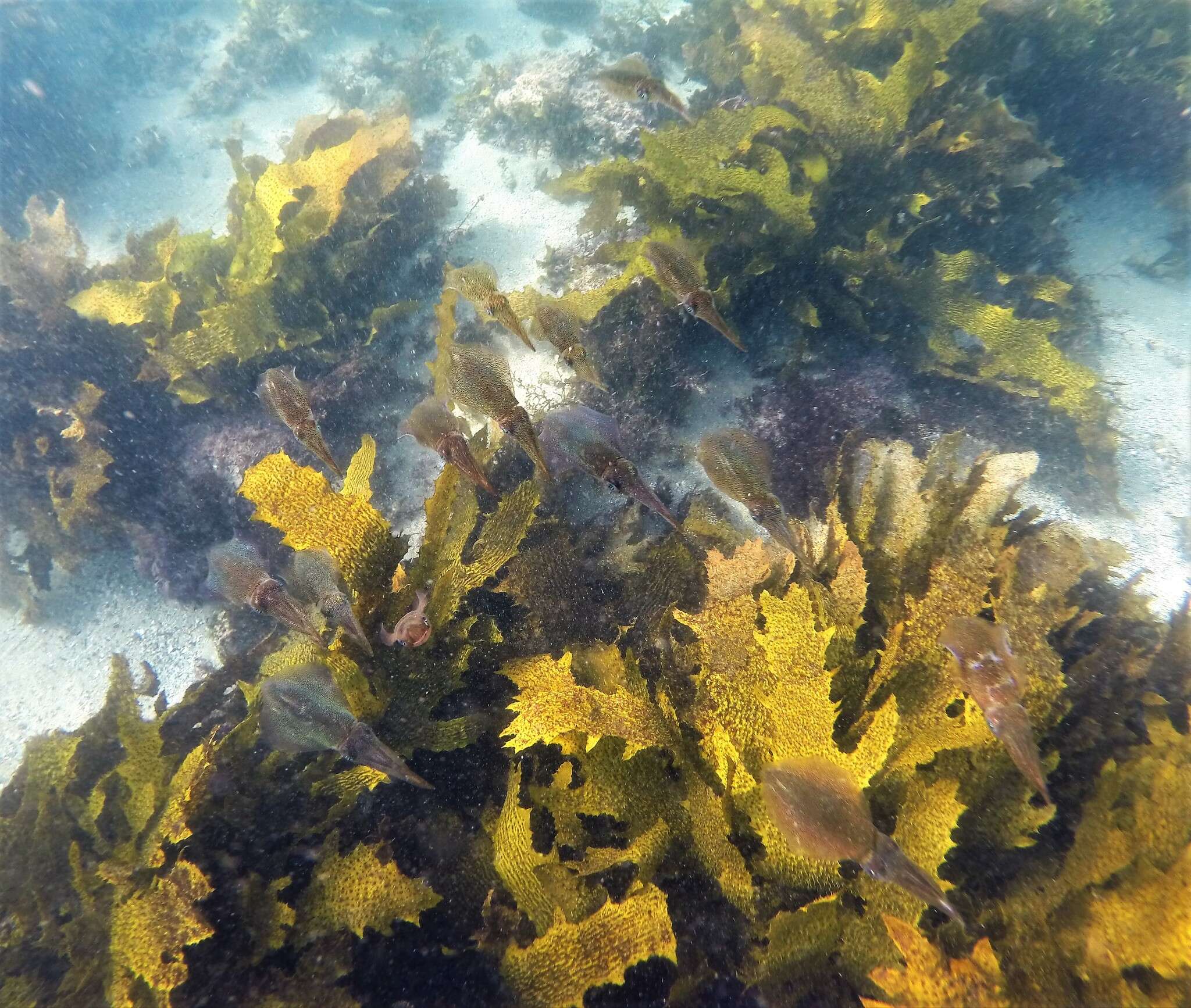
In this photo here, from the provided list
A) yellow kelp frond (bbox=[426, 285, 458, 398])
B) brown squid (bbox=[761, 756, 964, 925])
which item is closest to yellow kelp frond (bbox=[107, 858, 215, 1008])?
brown squid (bbox=[761, 756, 964, 925])

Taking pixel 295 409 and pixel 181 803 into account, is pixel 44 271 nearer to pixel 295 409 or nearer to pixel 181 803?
pixel 295 409

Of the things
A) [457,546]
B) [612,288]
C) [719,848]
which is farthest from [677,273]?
[719,848]

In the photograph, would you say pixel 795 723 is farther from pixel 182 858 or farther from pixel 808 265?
pixel 808 265

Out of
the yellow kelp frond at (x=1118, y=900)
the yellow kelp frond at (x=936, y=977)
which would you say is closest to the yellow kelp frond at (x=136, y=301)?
the yellow kelp frond at (x=936, y=977)

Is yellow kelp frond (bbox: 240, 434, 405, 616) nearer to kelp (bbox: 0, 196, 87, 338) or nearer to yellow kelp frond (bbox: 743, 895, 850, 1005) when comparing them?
yellow kelp frond (bbox: 743, 895, 850, 1005)

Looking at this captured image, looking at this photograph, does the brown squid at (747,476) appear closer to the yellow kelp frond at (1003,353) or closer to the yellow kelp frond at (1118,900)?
the yellow kelp frond at (1118,900)

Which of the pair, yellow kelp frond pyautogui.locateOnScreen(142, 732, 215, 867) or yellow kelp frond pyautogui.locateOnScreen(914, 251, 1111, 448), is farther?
yellow kelp frond pyautogui.locateOnScreen(914, 251, 1111, 448)

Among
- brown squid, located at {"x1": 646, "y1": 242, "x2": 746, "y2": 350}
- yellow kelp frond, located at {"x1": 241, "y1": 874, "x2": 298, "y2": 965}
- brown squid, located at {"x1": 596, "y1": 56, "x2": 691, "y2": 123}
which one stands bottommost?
yellow kelp frond, located at {"x1": 241, "y1": 874, "x2": 298, "y2": 965}
